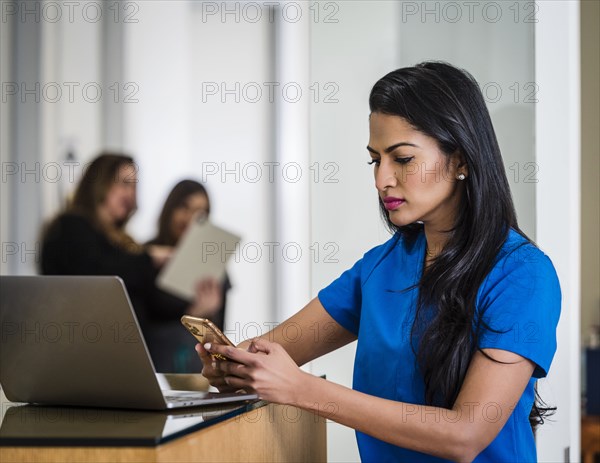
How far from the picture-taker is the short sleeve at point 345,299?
1.31 metres

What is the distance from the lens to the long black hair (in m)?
1.09

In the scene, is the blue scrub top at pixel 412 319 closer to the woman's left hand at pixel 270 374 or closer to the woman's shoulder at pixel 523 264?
the woman's shoulder at pixel 523 264

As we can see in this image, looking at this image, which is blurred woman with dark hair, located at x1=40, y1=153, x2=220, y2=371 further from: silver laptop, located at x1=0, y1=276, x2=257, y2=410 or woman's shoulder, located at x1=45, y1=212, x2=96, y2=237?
silver laptop, located at x1=0, y1=276, x2=257, y2=410

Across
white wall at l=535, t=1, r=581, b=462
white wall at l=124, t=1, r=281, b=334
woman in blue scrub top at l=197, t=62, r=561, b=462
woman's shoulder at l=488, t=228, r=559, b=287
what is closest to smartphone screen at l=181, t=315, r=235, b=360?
woman in blue scrub top at l=197, t=62, r=561, b=462

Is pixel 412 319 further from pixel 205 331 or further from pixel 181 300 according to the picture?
pixel 181 300

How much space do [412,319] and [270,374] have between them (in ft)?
0.85

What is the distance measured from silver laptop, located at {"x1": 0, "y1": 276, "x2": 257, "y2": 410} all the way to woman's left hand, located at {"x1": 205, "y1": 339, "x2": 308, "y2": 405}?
0.11ft

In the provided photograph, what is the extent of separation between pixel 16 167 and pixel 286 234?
4.32 ft

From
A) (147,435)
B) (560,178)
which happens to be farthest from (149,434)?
(560,178)

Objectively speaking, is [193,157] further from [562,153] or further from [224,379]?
[224,379]

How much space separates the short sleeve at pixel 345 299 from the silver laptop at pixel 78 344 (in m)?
0.36

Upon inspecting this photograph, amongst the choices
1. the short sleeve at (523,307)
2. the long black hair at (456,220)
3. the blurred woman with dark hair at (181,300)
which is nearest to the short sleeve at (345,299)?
the long black hair at (456,220)

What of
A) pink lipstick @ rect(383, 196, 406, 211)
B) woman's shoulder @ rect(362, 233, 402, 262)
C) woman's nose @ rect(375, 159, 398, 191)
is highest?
woman's nose @ rect(375, 159, 398, 191)

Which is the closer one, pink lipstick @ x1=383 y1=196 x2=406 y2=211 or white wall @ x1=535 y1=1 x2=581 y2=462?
pink lipstick @ x1=383 y1=196 x2=406 y2=211
